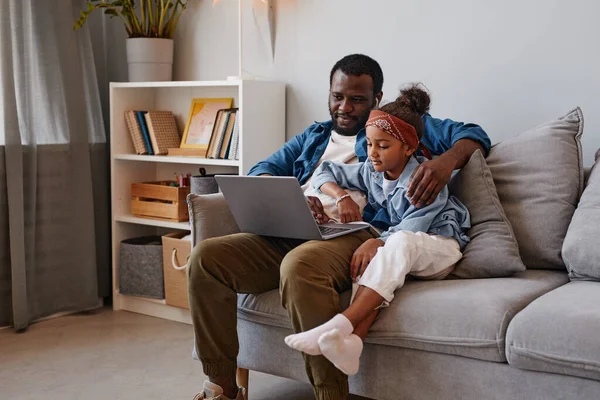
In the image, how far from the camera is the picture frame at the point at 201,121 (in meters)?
3.45

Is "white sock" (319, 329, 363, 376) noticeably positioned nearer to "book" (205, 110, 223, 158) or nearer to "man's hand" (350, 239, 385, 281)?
"man's hand" (350, 239, 385, 281)

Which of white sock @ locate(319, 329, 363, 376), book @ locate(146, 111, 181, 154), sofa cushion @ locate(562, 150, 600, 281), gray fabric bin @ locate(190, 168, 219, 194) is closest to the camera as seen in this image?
white sock @ locate(319, 329, 363, 376)

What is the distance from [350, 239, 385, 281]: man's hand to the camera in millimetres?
2105

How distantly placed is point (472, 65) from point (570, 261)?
96 cm

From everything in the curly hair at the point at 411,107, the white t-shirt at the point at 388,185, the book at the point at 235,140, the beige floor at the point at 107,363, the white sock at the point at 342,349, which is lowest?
the beige floor at the point at 107,363

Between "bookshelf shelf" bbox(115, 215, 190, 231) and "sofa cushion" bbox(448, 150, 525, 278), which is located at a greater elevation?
"sofa cushion" bbox(448, 150, 525, 278)

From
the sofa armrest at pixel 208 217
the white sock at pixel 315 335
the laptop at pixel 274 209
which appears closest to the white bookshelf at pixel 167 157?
the sofa armrest at pixel 208 217

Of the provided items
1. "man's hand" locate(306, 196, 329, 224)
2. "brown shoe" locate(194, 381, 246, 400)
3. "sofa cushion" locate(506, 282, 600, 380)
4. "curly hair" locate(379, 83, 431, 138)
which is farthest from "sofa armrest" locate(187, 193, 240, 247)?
"sofa cushion" locate(506, 282, 600, 380)

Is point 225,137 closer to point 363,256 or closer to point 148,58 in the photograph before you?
point 148,58

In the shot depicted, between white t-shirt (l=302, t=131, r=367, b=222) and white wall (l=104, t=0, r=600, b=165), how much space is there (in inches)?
17.0

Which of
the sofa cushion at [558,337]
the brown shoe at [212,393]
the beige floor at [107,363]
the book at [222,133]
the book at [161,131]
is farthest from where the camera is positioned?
the book at [161,131]

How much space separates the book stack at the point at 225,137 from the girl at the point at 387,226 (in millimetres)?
783

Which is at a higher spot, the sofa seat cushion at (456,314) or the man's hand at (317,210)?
the man's hand at (317,210)

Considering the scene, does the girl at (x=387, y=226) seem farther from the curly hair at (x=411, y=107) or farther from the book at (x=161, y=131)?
the book at (x=161, y=131)
